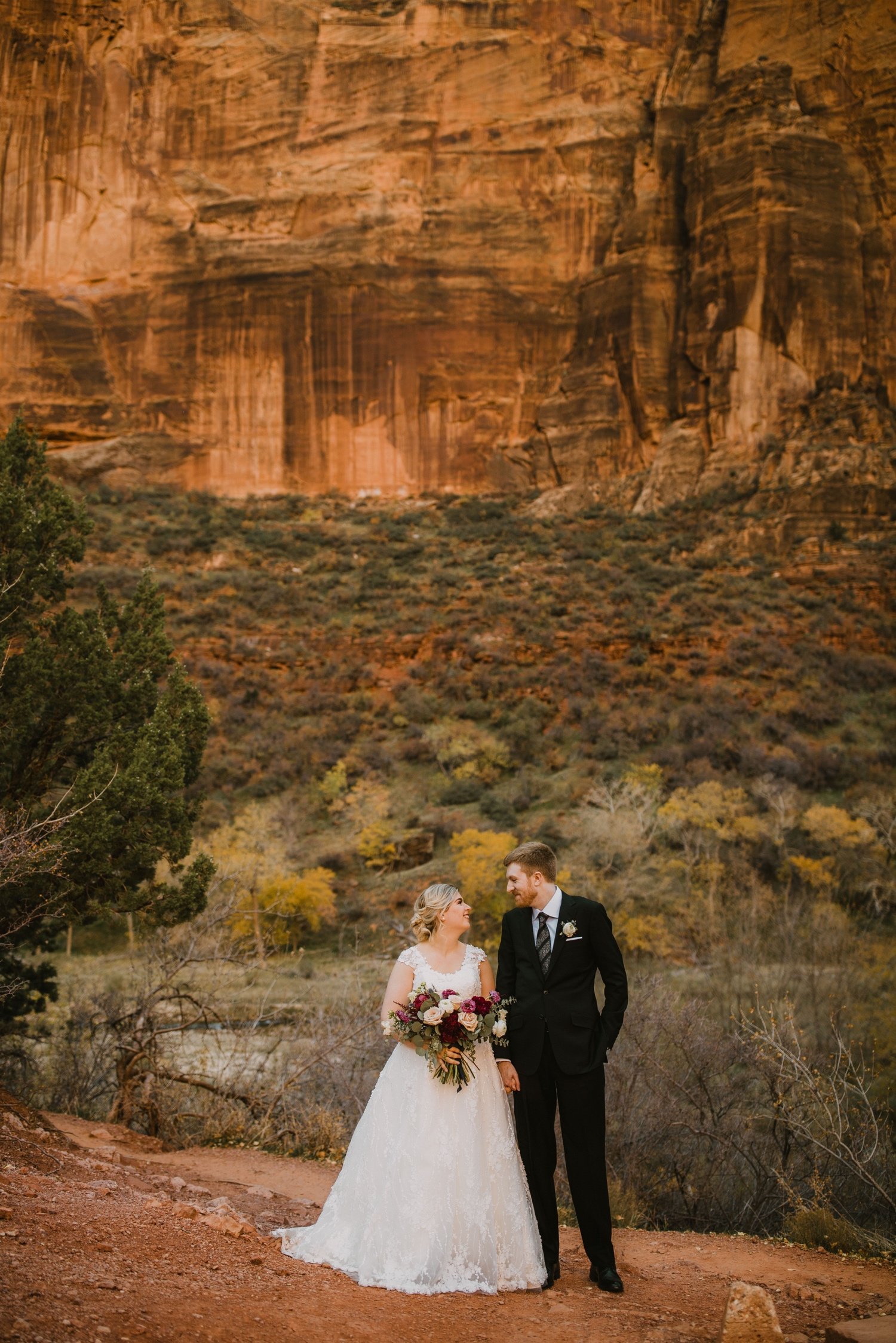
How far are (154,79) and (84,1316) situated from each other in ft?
188

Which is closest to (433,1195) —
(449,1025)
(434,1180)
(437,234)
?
(434,1180)

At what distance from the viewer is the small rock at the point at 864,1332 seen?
3354 millimetres

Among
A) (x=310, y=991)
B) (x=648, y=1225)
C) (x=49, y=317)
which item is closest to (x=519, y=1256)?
(x=648, y=1225)

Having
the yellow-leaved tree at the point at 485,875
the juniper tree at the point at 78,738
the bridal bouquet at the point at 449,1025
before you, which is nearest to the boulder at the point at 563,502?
the yellow-leaved tree at the point at 485,875

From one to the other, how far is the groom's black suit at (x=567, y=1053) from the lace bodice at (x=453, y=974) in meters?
0.13

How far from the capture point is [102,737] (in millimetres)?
8859

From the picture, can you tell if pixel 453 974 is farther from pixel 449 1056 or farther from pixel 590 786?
pixel 590 786

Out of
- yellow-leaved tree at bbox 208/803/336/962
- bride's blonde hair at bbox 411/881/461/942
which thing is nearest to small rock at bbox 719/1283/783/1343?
bride's blonde hair at bbox 411/881/461/942

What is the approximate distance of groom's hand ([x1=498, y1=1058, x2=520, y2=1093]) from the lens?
13.5ft

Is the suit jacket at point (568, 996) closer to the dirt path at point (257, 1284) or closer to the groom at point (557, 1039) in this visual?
the groom at point (557, 1039)

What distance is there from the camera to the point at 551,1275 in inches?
164

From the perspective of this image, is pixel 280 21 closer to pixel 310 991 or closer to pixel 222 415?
pixel 222 415

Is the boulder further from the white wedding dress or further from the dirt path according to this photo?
the white wedding dress

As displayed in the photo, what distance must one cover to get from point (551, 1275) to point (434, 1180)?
625mm
